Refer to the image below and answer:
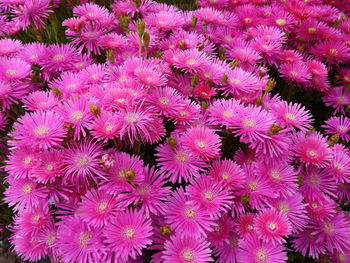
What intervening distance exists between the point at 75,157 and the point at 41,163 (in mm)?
111

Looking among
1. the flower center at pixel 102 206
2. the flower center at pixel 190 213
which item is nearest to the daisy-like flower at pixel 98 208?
the flower center at pixel 102 206

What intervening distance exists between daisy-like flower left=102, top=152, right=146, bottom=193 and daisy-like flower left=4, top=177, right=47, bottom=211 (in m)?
Answer: 0.22

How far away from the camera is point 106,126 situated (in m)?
0.88

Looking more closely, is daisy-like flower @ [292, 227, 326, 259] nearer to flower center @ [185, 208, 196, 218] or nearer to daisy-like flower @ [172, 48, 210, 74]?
flower center @ [185, 208, 196, 218]

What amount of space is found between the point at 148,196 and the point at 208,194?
0.21 m

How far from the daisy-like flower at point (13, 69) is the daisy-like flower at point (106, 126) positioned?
1.74 ft

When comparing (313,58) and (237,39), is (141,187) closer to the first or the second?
(237,39)

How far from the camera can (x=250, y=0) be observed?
1801 mm

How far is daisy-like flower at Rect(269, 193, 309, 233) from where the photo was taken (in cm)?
98

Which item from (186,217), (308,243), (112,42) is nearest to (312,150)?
(308,243)

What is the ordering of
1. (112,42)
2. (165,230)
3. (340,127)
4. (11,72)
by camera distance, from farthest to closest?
(340,127) → (112,42) → (11,72) → (165,230)

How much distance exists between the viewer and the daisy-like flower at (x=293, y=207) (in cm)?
98

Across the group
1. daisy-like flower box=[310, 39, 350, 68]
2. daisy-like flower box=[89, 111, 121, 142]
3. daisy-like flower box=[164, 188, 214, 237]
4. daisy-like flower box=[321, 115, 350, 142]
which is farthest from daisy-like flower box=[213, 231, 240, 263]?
→ daisy-like flower box=[310, 39, 350, 68]

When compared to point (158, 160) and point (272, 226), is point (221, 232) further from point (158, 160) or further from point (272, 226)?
point (158, 160)
